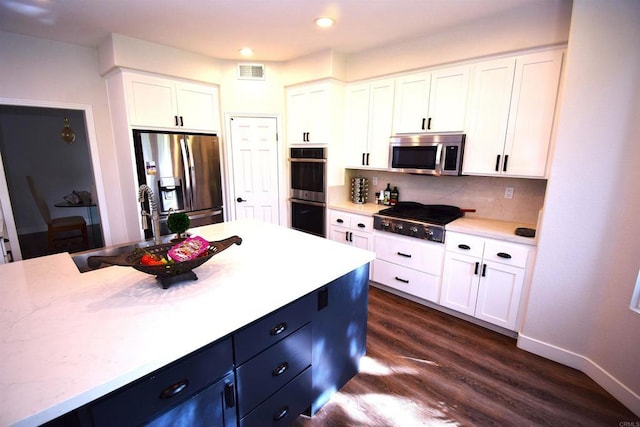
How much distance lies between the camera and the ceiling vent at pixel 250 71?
3615 mm

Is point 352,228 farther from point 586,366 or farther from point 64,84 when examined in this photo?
point 64,84

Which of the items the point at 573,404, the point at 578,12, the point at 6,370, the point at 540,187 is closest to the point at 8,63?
the point at 6,370

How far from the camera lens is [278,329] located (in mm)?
1331

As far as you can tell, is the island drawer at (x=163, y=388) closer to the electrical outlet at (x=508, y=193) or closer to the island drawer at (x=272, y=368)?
the island drawer at (x=272, y=368)

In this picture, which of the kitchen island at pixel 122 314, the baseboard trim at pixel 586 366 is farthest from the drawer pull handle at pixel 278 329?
the baseboard trim at pixel 586 366

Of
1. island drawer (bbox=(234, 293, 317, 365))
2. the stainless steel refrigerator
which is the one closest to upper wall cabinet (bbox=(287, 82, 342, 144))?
the stainless steel refrigerator

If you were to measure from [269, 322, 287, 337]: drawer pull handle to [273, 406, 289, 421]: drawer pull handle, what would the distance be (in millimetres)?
428

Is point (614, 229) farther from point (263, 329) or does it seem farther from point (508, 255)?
point (263, 329)

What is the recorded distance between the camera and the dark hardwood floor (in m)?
1.73

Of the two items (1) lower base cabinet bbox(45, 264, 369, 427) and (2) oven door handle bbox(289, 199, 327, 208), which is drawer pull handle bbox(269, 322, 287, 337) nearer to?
(1) lower base cabinet bbox(45, 264, 369, 427)

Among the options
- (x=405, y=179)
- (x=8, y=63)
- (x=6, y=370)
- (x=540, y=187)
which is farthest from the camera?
(x=405, y=179)

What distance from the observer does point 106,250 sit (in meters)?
1.89

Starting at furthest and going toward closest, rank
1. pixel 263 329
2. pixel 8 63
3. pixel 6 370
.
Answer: pixel 8 63, pixel 263 329, pixel 6 370

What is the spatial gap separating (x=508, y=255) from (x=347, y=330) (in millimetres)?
1499
